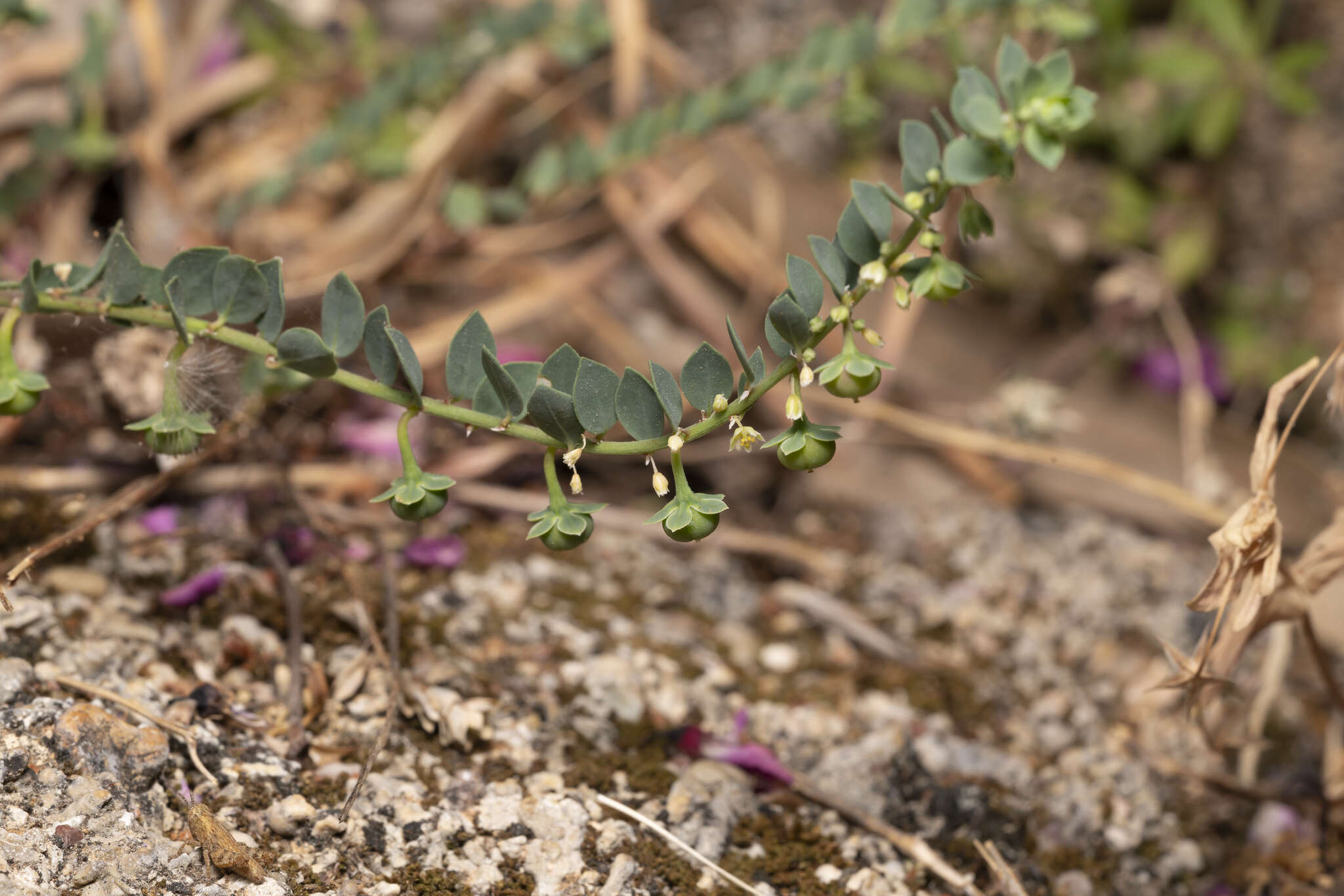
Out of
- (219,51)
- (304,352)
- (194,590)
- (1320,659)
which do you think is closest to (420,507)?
(304,352)

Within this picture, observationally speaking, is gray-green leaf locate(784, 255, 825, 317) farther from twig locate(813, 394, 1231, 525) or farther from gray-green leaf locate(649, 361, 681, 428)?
twig locate(813, 394, 1231, 525)

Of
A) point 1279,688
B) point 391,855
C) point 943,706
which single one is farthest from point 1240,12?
point 391,855

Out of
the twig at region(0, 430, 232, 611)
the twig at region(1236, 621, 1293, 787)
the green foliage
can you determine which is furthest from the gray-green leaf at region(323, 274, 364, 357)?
the twig at region(1236, 621, 1293, 787)

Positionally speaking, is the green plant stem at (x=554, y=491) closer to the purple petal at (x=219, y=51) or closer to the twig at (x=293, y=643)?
the twig at (x=293, y=643)

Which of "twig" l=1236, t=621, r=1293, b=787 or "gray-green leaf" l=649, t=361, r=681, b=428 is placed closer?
"gray-green leaf" l=649, t=361, r=681, b=428

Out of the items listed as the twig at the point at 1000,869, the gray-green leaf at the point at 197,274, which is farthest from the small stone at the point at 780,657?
the gray-green leaf at the point at 197,274
